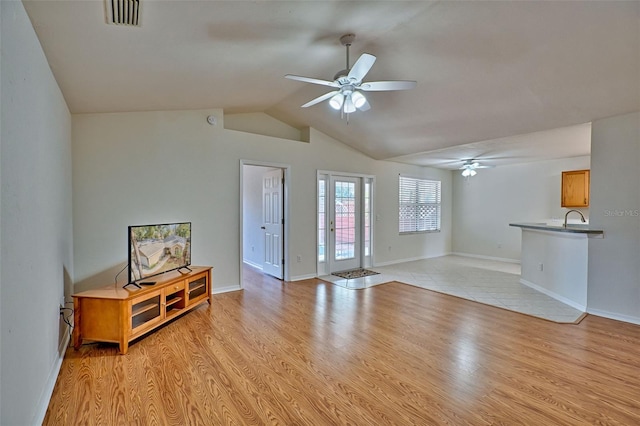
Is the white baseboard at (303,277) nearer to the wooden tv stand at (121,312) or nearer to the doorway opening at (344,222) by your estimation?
the doorway opening at (344,222)

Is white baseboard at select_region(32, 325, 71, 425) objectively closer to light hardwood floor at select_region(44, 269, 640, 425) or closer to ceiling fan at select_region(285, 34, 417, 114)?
light hardwood floor at select_region(44, 269, 640, 425)

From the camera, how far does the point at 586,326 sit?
327 centimetres

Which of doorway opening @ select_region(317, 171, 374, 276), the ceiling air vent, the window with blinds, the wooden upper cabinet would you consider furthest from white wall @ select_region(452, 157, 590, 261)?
the ceiling air vent

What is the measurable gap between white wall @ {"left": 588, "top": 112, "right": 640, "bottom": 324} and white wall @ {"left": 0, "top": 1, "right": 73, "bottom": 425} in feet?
17.2

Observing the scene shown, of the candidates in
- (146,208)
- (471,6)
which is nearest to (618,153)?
(471,6)

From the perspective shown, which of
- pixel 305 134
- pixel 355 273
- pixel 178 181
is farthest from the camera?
pixel 355 273

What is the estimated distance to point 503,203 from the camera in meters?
7.27

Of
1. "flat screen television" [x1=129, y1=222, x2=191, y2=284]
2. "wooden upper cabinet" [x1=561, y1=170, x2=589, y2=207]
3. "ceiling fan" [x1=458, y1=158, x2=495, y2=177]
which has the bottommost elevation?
"flat screen television" [x1=129, y1=222, x2=191, y2=284]

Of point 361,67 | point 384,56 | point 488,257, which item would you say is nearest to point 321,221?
point 384,56

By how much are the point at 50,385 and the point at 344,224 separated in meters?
4.69

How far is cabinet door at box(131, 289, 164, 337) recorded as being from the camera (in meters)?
2.77

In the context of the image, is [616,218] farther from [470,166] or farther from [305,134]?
[305,134]

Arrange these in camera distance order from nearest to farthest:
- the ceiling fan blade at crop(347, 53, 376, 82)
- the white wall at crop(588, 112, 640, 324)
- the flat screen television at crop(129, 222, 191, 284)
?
the ceiling fan blade at crop(347, 53, 376, 82) → the flat screen television at crop(129, 222, 191, 284) → the white wall at crop(588, 112, 640, 324)

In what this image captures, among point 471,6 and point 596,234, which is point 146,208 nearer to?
point 471,6
